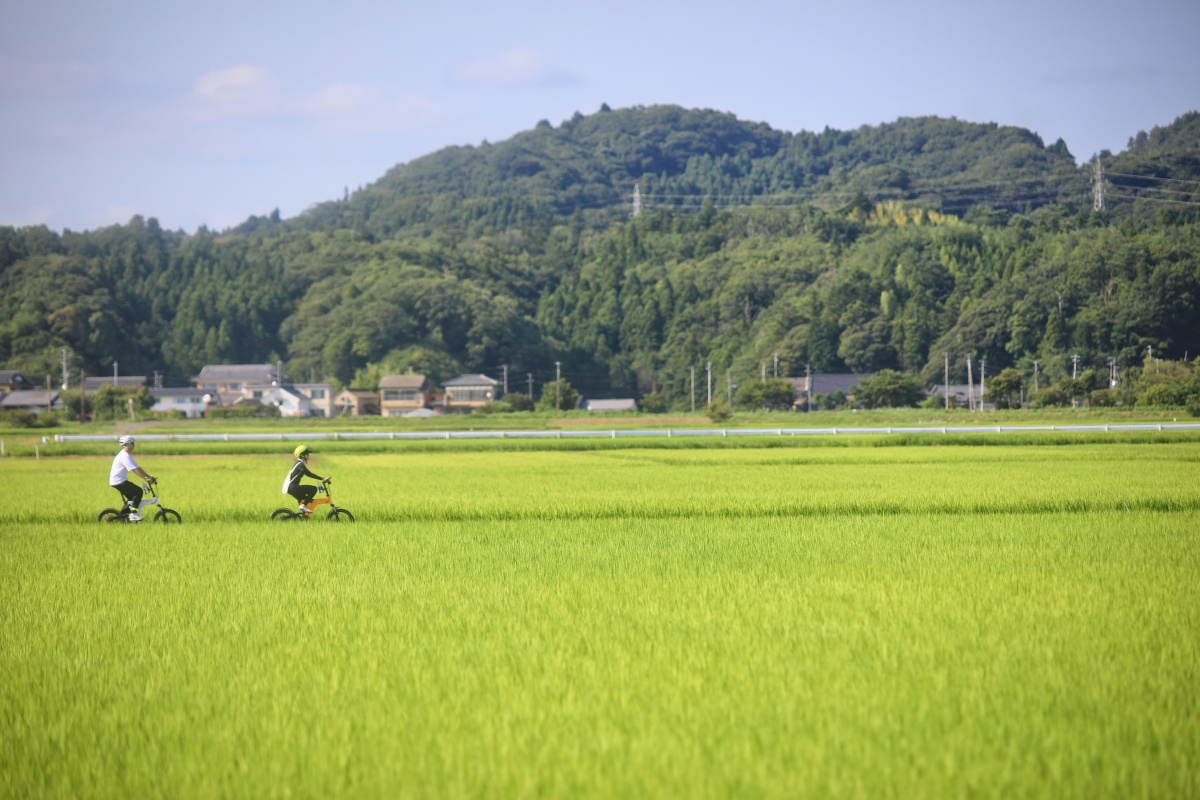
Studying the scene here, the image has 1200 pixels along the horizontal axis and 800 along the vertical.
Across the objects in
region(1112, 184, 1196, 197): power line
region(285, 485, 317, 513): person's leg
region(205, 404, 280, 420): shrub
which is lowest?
region(285, 485, 317, 513): person's leg

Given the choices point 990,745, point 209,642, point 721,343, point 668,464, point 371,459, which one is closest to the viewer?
point 990,745

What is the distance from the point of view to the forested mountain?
86562mm

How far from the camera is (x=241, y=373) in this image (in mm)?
102375

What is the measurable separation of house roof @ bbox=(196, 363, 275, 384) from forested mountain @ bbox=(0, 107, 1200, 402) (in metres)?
5.18

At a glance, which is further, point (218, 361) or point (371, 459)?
point (218, 361)

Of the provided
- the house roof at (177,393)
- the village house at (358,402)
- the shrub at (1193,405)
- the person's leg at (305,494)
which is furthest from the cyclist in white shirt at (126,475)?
the house roof at (177,393)

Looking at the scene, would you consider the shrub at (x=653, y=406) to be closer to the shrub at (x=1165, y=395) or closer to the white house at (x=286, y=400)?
the white house at (x=286, y=400)

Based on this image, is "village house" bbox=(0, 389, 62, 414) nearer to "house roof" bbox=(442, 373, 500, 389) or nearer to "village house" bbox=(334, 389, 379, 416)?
"village house" bbox=(334, 389, 379, 416)

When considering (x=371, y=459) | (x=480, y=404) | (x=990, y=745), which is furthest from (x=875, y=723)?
(x=480, y=404)

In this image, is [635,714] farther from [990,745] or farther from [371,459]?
[371,459]

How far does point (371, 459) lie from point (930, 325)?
2898 inches

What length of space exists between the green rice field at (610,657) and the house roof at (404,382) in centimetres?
7710

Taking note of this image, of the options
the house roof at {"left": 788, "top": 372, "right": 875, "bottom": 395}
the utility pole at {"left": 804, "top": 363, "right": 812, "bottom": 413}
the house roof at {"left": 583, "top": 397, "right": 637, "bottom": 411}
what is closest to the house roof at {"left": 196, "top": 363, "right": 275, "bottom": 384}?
the house roof at {"left": 583, "top": 397, "right": 637, "bottom": 411}

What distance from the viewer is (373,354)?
3971 inches
